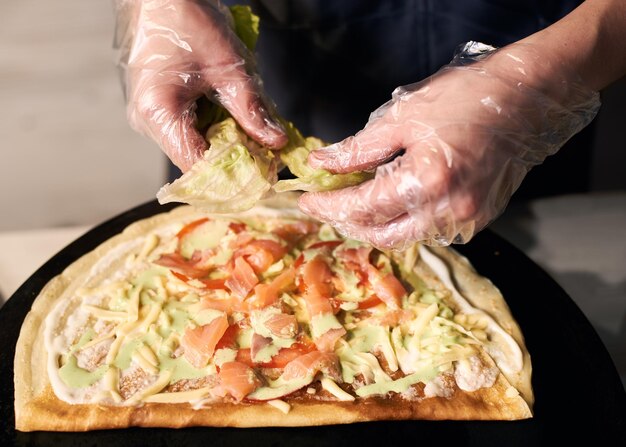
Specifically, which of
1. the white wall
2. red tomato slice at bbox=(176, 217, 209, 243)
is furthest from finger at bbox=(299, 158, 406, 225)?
the white wall

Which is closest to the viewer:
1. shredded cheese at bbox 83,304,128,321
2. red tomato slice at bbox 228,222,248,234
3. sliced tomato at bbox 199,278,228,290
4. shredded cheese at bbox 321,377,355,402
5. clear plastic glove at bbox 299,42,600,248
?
clear plastic glove at bbox 299,42,600,248

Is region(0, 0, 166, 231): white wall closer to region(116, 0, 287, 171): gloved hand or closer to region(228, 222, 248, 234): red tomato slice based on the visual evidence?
region(228, 222, 248, 234): red tomato slice

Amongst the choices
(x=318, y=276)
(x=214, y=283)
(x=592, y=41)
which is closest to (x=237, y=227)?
(x=214, y=283)

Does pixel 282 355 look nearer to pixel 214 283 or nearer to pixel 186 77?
pixel 214 283

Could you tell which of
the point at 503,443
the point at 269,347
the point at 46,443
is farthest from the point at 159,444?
the point at 503,443

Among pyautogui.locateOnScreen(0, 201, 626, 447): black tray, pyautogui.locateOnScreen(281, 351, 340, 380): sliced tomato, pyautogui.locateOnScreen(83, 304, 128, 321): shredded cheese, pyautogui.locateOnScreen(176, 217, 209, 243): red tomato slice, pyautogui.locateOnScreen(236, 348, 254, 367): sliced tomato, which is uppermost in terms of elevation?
pyautogui.locateOnScreen(176, 217, 209, 243): red tomato slice

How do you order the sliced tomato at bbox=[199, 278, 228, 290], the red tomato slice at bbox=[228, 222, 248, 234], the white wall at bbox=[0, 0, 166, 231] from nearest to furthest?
the sliced tomato at bbox=[199, 278, 228, 290] < the red tomato slice at bbox=[228, 222, 248, 234] < the white wall at bbox=[0, 0, 166, 231]
